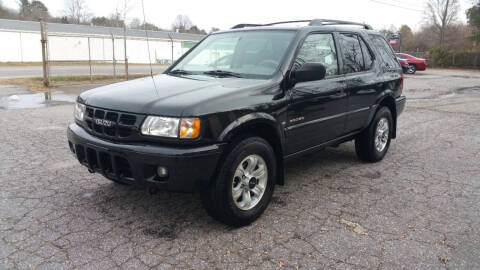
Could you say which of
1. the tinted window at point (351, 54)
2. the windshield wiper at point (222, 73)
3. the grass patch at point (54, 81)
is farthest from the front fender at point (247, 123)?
the grass patch at point (54, 81)

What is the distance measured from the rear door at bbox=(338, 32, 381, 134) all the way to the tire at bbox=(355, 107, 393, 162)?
21cm

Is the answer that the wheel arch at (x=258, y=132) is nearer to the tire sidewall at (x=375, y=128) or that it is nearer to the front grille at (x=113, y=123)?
the front grille at (x=113, y=123)

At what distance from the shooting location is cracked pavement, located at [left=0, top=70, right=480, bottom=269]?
2900 millimetres

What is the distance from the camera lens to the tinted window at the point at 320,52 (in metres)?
4.06

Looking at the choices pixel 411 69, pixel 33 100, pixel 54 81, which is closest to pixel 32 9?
pixel 54 81

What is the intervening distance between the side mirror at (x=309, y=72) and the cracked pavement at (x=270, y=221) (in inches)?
50.9

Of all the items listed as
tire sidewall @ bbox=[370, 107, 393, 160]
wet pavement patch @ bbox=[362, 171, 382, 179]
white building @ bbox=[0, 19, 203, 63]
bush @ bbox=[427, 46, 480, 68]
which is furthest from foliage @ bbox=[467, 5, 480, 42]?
wet pavement patch @ bbox=[362, 171, 382, 179]

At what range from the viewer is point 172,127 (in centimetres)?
292

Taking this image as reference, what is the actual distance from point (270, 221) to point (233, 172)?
0.71m

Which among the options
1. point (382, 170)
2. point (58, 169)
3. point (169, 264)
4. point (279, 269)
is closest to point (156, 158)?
point (169, 264)

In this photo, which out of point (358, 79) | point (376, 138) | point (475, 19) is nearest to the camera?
point (358, 79)

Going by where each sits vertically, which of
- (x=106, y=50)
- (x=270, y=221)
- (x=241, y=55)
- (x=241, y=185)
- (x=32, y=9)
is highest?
(x=32, y=9)

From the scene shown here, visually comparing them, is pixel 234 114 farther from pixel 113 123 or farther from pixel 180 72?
pixel 180 72

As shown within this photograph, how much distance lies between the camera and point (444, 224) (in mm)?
3531
